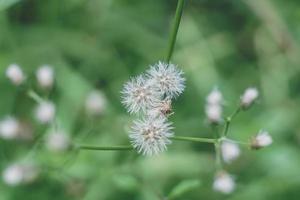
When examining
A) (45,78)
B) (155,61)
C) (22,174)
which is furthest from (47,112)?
(155,61)

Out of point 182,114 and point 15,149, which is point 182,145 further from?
point 15,149

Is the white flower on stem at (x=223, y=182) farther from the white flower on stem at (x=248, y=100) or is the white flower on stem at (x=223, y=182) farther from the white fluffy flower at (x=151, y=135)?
the white fluffy flower at (x=151, y=135)

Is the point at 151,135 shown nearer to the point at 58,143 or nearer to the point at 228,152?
the point at 58,143

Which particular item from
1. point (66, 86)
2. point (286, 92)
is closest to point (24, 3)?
point (66, 86)

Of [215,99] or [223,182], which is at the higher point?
[215,99]

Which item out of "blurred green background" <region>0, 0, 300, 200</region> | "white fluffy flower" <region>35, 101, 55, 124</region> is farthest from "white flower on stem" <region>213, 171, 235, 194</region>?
"blurred green background" <region>0, 0, 300, 200</region>

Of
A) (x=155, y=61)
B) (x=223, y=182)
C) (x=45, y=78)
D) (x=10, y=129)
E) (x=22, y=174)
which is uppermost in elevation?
(x=155, y=61)

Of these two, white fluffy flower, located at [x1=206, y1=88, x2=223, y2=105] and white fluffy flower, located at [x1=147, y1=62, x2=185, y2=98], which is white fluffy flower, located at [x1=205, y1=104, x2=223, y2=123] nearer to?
white fluffy flower, located at [x1=206, y1=88, x2=223, y2=105]
